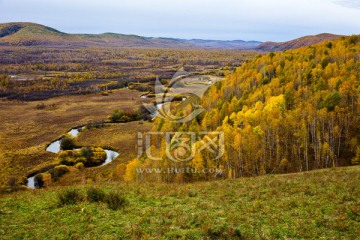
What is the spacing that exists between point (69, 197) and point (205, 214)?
29.8 ft

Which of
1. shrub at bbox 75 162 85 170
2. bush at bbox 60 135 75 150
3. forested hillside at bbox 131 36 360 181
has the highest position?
forested hillside at bbox 131 36 360 181

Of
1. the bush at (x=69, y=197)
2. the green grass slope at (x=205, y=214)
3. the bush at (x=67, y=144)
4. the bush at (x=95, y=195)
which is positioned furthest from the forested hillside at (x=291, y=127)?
the bush at (x=67, y=144)

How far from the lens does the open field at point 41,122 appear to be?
187 feet

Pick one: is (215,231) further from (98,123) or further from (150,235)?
(98,123)

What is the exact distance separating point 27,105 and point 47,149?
5609 cm

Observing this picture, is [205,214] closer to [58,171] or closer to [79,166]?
[58,171]

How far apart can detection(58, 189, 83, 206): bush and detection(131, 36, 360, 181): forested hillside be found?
66.5 ft

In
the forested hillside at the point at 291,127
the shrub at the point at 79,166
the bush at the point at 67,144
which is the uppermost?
the forested hillside at the point at 291,127

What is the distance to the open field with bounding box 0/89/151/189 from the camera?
2243 inches

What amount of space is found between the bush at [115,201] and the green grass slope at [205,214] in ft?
1.35

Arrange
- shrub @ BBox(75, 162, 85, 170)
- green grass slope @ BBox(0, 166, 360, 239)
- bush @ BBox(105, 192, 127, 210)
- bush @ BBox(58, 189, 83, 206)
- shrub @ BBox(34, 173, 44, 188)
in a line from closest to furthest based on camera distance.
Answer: green grass slope @ BBox(0, 166, 360, 239) → bush @ BBox(105, 192, 127, 210) → bush @ BBox(58, 189, 83, 206) → shrub @ BBox(34, 173, 44, 188) → shrub @ BBox(75, 162, 85, 170)

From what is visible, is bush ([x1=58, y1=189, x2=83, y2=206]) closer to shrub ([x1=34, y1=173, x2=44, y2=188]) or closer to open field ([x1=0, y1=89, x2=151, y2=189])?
open field ([x1=0, y1=89, x2=151, y2=189])

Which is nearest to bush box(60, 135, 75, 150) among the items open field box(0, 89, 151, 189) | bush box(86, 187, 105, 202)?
open field box(0, 89, 151, 189)

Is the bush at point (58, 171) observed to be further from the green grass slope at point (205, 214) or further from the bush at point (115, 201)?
the bush at point (115, 201)
